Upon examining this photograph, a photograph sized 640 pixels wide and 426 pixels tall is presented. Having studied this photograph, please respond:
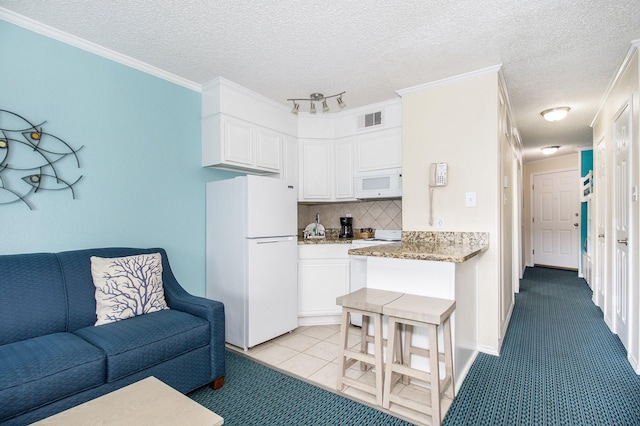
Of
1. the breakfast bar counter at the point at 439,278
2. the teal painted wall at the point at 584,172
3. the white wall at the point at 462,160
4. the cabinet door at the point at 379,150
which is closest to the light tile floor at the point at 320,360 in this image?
the breakfast bar counter at the point at 439,278

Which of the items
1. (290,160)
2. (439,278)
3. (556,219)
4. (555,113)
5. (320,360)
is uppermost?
(555,113)

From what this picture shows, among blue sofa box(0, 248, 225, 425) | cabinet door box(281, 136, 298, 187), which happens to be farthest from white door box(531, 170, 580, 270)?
blue sofa box(0, 248, 225, 425)

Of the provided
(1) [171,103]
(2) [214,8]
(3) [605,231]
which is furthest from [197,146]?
(3) [605,231]

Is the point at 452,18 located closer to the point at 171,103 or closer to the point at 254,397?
the point at 171,103

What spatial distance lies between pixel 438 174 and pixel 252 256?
1.79 meters

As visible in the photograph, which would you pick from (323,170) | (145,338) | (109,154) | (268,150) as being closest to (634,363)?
(323,170)

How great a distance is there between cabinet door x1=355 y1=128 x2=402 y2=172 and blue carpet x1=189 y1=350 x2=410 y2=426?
2.31 m

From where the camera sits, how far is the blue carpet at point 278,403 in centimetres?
186

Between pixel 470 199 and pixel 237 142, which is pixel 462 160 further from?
pixel 237 142

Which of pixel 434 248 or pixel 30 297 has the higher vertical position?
pixel 434 248

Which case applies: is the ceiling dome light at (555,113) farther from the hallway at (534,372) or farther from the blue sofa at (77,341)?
the blue sofa at (77,341)

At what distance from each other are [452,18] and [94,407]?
275 cm

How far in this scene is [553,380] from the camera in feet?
7.39

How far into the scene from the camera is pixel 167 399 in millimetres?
1316
